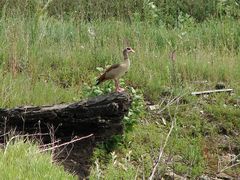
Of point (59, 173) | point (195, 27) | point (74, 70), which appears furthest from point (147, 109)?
point (195, 27)

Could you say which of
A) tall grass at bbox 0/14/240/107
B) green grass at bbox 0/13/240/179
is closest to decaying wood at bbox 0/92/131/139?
green grass at bbox 0/13/240/179

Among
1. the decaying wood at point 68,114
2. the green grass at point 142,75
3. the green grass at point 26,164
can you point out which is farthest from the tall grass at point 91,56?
the green grass at point 26,164

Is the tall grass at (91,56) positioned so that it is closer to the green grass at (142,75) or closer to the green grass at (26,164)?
the green grass at (142,75)

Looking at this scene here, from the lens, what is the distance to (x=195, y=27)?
1063 centimetres

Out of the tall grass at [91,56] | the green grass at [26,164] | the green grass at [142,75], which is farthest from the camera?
the tall grass at [91,56]

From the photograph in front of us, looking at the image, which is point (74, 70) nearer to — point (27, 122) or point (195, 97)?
point (195, 97)

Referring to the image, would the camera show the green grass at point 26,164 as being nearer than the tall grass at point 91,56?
Yes

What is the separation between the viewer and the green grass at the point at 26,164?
15.3 ft

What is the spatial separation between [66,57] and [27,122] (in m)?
2.75

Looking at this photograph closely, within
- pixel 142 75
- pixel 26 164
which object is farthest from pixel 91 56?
pixel 26 164

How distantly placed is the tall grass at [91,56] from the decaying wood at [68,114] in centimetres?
99

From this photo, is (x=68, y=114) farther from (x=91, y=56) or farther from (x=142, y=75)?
(x=91, y=56)

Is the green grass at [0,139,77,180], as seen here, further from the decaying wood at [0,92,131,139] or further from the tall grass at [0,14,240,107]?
the tall grass at [0,14,240,107]

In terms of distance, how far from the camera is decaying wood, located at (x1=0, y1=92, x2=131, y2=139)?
5.95 metres
